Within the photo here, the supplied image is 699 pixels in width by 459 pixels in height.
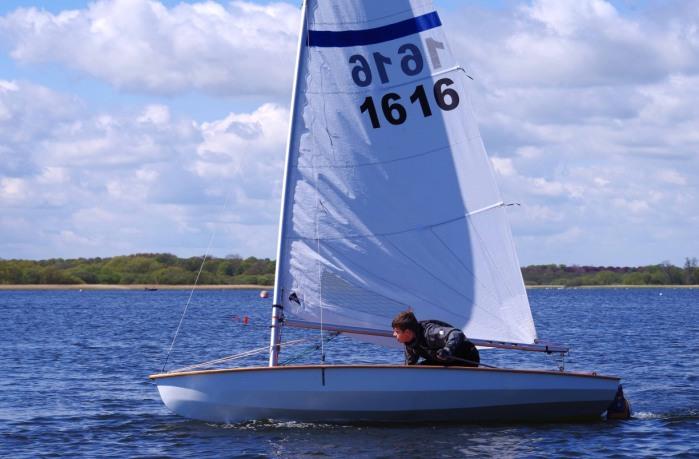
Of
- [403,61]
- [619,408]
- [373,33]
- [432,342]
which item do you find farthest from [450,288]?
[373,33]

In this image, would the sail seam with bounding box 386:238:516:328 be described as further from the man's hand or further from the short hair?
the man's hand

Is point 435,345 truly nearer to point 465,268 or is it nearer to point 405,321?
point 405,321

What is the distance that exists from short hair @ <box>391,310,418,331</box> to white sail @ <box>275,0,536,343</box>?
112 centimetres

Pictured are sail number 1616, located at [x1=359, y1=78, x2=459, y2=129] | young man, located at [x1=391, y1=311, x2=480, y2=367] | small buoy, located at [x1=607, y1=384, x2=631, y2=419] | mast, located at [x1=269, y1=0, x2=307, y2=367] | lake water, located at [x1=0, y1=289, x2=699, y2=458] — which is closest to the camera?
lake water, located at [x1=0, y1=289, x2=699, y2=458]

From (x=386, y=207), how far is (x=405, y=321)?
2182 mm

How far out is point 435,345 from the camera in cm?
1719

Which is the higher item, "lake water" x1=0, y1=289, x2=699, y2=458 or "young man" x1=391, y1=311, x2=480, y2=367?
"young man" x1=391, y1=311, x2=480, y2=367

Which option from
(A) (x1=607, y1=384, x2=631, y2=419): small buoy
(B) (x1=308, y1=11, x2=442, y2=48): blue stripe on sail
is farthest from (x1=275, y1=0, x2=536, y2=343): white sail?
(A) (x1=607, y1=384, x2=631, y2=419): small buoy

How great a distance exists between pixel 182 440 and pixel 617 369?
585 inches

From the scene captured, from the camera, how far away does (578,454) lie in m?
16.3

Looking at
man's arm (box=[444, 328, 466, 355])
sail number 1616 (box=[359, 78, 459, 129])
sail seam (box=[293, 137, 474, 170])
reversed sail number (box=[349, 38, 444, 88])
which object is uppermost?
reversed sail number (box=[349, 38, 444, 88])

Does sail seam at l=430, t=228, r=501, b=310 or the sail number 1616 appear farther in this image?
sail seam at l=430, t=228, r=501, b=310

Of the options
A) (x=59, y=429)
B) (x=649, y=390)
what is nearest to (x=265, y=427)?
(x=59, y=429)

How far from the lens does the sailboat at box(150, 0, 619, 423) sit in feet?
58.6
